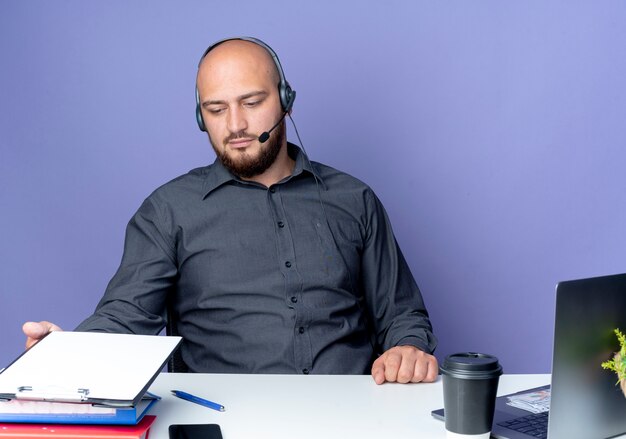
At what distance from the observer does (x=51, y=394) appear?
1.13m

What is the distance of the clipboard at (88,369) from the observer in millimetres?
1138

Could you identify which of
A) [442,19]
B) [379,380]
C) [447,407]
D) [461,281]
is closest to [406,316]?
[379,380]

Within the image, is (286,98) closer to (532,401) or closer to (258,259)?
(258,259)

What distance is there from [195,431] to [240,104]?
1.02 metres

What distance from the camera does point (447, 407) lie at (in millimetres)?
1167

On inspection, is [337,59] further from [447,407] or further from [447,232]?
[447,407]

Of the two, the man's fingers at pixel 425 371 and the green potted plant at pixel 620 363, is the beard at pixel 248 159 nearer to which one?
the man's fingers at pixel 425 371

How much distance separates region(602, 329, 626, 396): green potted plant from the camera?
3.57ft

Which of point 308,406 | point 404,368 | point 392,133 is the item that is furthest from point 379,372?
point 392,133

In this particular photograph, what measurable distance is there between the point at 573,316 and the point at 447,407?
226mm

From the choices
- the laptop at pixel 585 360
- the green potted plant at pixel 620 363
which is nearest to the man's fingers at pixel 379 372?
the laptop at pixel 585 360

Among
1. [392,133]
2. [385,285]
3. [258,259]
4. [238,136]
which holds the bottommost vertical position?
[385,285]

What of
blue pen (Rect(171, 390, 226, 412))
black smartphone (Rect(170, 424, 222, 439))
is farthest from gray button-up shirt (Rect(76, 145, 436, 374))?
black smartphone (Rect(170, 424, 222, 439))

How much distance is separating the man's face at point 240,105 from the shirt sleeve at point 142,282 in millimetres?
238
